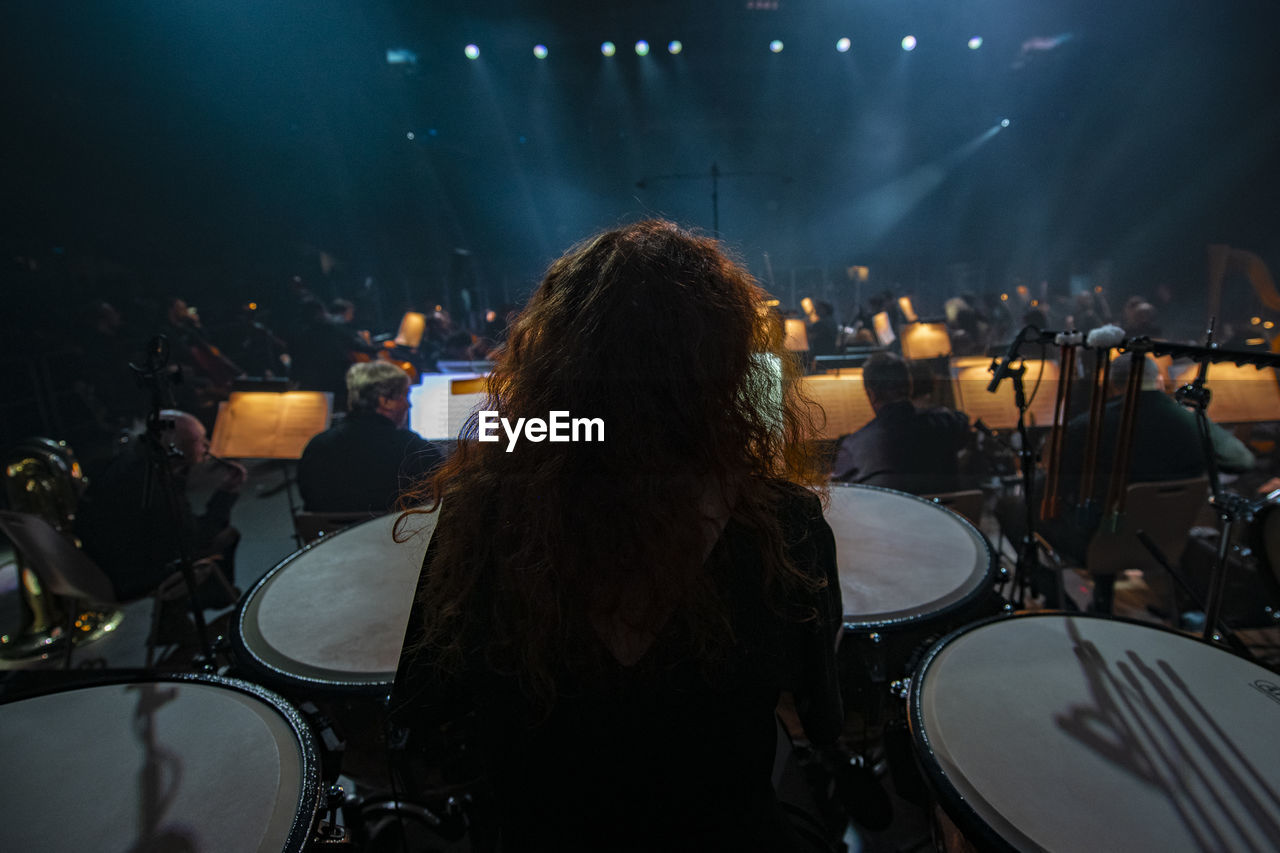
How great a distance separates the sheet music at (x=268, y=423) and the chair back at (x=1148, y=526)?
4.55 m

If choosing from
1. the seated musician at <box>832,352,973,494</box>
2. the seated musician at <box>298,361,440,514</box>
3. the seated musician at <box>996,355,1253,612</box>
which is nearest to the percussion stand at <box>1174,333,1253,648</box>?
the seated musician at <box>996,355,1253,612</box>

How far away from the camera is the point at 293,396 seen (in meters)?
3.77

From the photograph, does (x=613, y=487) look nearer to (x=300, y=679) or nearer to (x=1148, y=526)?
(x=300, y=679)

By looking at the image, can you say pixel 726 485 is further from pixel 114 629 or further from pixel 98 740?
pixel 114 629

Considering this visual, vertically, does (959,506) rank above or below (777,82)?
below

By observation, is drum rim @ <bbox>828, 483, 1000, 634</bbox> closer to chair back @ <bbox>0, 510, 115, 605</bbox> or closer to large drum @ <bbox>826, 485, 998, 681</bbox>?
large drum @ <bbox>826, 485, 998, 681</bbox>

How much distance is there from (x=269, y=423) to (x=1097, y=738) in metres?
4.42

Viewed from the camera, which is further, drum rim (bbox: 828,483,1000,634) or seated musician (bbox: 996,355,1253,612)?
seated musician (bbox: 996,355,1253,612)

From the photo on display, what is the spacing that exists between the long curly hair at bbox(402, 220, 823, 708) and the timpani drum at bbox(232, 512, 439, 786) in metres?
0.36

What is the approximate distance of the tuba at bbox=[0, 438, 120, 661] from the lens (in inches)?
117

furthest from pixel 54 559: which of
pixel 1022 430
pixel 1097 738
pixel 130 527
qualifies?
pixel 1022 430

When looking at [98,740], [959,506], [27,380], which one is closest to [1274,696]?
[959,506]

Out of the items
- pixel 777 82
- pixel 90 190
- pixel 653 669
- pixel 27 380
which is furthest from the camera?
pixel 777 82

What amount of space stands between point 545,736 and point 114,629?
3.89 m
